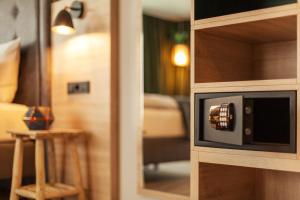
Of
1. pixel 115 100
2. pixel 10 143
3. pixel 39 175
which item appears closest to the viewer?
pixel 39 175

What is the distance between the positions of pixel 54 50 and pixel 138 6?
763 millimetres

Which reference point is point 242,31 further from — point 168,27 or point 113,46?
point 113,46

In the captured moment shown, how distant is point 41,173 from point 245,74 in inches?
45.8

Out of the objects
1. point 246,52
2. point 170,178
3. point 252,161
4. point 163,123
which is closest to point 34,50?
point 163,123

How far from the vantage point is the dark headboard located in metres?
2.69

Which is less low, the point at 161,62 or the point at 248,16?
the point at 248,16

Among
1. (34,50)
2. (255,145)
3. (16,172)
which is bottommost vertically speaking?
(16,172)

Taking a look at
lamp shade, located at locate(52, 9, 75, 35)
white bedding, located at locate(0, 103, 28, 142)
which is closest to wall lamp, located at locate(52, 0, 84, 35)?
lamp shade, located at locate(52, 9, 75, 35)

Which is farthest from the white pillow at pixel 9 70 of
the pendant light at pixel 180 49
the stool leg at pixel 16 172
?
the pendant light at pixel 180 49

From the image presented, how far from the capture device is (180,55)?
6.61 feet

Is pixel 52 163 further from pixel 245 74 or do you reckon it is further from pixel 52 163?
pixel 245 74

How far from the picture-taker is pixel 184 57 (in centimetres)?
200

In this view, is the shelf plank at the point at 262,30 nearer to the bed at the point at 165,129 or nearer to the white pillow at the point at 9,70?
the bed at the point at 165,129

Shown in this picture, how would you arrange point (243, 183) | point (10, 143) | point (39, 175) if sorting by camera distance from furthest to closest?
point (10, 143) → point (39, 175) → point (243, 183)
